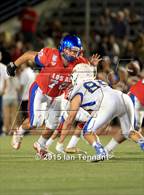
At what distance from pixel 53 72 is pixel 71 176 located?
2956 millimetres

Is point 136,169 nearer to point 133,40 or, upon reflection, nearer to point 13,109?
point 13,109

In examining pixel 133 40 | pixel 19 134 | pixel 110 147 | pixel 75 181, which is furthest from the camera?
pixel 133 40

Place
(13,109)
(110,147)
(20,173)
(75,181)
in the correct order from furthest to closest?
(13,109), (110,147), (20,173), (75,181)

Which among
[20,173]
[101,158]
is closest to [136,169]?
[101,158]

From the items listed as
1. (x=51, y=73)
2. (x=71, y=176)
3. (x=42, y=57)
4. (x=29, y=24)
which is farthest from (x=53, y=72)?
(x=29, y=24)

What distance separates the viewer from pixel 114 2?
2723 centimetres

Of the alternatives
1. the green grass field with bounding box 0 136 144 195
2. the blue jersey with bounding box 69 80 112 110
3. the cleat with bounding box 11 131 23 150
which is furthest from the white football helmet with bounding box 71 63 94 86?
the cleat with bounding box 11 131 23 150

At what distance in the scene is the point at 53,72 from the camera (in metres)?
13.2

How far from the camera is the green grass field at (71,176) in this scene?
9.27 metres

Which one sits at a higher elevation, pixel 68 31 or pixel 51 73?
pixel 51 73

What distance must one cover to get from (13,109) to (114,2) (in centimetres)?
689

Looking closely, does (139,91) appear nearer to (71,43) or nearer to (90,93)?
(71,43)

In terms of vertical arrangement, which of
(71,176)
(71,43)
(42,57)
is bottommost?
(71,176)

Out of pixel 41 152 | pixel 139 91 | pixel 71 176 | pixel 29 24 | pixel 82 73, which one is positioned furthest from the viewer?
pixel 29 24
